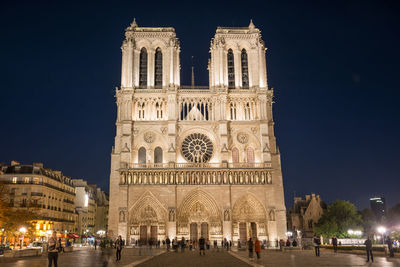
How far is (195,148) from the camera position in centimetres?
4356

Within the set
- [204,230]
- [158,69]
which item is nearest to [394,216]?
[204,230]

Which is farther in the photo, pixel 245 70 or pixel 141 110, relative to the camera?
pixel 245 70

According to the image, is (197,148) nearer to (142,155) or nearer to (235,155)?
(235,155)

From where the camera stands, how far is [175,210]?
39719mm

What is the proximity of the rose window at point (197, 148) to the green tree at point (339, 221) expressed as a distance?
67.2ft

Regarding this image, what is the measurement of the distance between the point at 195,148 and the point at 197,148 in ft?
0.73

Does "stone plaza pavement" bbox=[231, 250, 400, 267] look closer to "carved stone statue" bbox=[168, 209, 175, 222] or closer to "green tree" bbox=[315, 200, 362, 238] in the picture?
"carved stone statue" bbox=[168, 209, 175, 222]

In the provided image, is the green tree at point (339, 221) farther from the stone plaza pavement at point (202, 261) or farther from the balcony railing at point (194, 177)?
the stone plaza pavement at point (202, 261)

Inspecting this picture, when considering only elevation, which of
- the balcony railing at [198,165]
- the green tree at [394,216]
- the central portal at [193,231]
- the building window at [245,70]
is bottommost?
the central portal at [193,231]

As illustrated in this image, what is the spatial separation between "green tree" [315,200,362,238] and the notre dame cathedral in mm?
13732

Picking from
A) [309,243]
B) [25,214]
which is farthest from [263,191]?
[25,214]

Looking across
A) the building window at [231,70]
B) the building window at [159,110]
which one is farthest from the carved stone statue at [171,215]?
the building window at [231,70]

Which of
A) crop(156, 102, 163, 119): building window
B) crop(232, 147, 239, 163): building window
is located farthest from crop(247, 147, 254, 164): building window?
crop(156, 102, 163, 119): building window

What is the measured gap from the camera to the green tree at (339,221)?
51.8m
